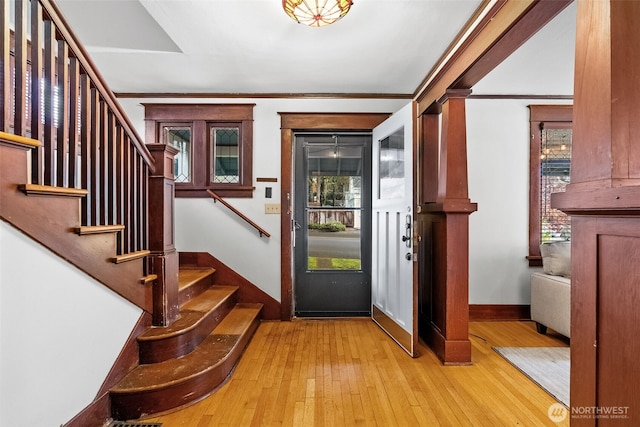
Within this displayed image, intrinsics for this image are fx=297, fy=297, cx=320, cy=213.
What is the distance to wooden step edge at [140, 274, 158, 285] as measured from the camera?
6.10ft

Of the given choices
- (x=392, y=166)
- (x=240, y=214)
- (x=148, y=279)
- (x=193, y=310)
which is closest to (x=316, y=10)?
(x=392, y=166)

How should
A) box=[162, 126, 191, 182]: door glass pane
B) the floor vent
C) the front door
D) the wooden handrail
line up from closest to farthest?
the floor vent, the front door, the wooden handrail, box=[162, 126, 191, 182]: door glass pane

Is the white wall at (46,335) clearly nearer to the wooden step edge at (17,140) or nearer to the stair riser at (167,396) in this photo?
the stair riser at (167,396)

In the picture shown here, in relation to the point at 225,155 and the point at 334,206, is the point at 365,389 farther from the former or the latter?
the point at 225,155

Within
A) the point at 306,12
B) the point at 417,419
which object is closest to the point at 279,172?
the point at 306,12

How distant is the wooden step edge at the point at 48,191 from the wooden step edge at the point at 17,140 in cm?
16

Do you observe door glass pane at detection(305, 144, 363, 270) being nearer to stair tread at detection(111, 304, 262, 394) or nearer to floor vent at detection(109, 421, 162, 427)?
stair tread at detection(111, 304, 262, 394)

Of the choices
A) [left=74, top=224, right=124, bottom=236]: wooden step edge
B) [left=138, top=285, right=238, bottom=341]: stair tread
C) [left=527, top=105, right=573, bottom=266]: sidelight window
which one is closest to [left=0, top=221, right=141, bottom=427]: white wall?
[left=74, top=224, right=124, bottom=236]: wooden step edge

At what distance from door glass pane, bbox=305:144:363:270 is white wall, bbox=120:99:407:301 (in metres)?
0.40

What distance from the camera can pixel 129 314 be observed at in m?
1.78

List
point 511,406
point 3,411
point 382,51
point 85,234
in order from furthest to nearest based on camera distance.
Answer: point 382,51, point 511,406, point 85,234, point 3,411

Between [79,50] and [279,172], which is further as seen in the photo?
[279,172]

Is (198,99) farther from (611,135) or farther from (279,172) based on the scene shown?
(611,135)

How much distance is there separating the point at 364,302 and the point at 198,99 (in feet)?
9.36
